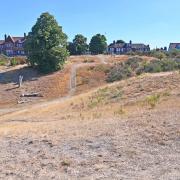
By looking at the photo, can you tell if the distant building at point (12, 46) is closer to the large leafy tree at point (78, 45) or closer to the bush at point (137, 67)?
the large leafy tree at point (78, 45)

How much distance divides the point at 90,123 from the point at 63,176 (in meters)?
6.59

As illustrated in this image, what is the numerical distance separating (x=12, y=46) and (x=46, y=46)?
86885 millimetres

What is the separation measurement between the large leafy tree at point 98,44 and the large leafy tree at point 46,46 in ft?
150

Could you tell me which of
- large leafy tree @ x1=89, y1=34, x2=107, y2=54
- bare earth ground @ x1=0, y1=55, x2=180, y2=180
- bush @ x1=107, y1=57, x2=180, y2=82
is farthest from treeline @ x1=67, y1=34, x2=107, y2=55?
bare earth ground @ x1=0, y1=55, x2=180, y2=180

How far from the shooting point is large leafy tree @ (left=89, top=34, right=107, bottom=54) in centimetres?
11175

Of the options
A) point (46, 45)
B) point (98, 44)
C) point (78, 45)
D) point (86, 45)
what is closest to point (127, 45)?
point (98, 44)

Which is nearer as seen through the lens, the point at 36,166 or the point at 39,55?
the point at 36,166

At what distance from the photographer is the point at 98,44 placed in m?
112

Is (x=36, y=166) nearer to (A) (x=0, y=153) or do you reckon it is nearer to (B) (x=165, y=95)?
(A) (x=0, y=153)

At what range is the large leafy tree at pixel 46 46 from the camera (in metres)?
63.6

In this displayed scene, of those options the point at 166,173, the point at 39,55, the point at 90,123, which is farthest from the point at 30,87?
the point at 166,173

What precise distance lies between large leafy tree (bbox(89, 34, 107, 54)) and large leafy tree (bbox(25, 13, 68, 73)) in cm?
4577

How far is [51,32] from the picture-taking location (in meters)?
65.7

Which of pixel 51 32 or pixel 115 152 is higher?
pixel 51 32
